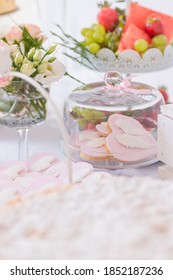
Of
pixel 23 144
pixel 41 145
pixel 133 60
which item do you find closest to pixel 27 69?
pixel 23 144

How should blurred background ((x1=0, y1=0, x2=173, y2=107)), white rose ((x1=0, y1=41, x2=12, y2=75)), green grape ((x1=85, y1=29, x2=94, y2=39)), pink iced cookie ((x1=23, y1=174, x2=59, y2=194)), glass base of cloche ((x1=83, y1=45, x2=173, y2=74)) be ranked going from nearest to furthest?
pink iced cookie ((x1=23, y1=174, x2=59, y2=194)) < white rose ((x1=0, y1=41, x2=12, y2=75)) < glass base of cloche ((x1=83, y1=45, x2=173, y2=74)) < green grape ((x1=85, y1=29, x2=94, y2=39)) < blurred background ((x1=0, y1=0, x2=173, y2=107))

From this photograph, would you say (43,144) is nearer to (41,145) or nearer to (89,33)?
(41,145)

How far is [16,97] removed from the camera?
1311 millimetres

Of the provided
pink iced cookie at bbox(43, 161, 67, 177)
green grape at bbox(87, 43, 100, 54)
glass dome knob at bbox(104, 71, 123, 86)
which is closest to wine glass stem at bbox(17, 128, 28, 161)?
pink iced cookie at bbox(43, 161, 67, 177)

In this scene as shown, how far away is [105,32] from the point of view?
2.18 m

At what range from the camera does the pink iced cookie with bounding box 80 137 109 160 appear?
1353 mm

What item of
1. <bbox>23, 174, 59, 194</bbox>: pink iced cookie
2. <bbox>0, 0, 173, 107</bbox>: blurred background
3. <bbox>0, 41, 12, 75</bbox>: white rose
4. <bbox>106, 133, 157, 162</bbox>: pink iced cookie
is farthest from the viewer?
<bbox>0, 0, 173, 107</bbox>: blurred background

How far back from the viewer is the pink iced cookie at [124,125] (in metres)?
1.36

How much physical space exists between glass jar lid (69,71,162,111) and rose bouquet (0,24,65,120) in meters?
0.14

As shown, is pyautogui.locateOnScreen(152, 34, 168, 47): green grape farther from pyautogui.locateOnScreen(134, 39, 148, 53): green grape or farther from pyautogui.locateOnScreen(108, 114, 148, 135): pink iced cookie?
pyautogui.locateOnScreen(108, 114, 148, 135): pink iced cookie

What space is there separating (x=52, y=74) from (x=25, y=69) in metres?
0.08

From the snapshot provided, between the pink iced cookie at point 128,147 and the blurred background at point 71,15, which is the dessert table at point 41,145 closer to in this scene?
the pink iced cookie at point 128,147

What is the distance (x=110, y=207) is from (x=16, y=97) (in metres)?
0.78
